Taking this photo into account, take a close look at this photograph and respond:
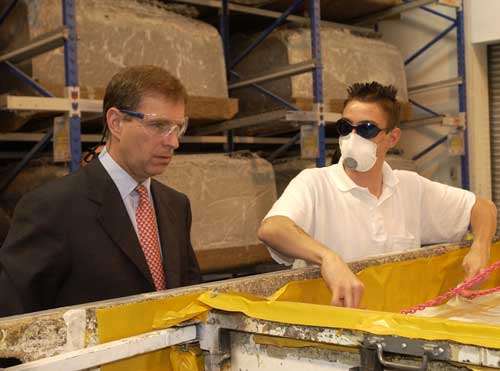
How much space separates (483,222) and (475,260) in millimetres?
390

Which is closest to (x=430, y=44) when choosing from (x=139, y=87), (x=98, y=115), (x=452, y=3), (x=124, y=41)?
(x=452, y=3)

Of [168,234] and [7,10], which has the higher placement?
[7,10]

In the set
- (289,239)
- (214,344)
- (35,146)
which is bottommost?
(214,344)

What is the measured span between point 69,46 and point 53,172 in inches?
29.7

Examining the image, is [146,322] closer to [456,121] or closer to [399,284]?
[399,284]

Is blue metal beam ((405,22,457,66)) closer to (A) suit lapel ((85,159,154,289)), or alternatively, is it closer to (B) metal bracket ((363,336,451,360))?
(A) suit lapel ((85,159,154,289))

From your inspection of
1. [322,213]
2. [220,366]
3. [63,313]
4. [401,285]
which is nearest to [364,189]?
[322,213]

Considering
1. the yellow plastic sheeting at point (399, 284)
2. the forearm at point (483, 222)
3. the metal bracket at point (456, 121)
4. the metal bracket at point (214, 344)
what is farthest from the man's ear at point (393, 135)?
the metal bracket at point (456, 121)

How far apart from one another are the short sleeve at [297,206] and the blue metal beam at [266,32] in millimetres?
2537

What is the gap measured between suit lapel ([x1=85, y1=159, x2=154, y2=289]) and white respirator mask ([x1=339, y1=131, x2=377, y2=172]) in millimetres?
979

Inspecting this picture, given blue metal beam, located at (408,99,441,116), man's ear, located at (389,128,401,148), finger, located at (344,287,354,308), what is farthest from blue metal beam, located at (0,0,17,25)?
blue metal beam, located at (408,99,441,116)

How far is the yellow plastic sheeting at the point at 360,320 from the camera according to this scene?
1.01 m

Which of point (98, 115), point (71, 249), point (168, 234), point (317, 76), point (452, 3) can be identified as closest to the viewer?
point (71, 249)

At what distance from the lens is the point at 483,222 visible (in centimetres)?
258
